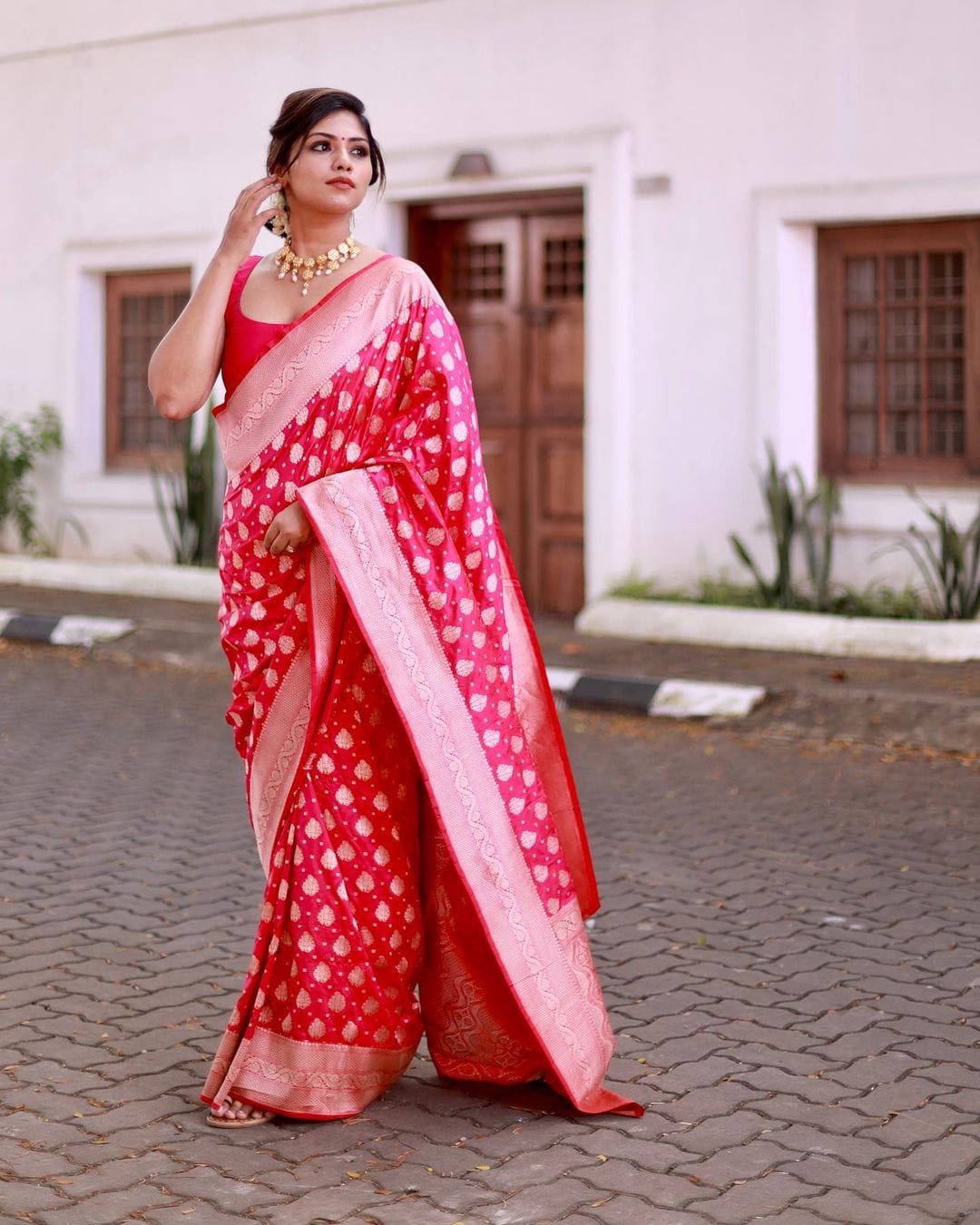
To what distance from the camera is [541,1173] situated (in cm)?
325

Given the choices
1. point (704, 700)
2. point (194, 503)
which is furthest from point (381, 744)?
point (194, 503)

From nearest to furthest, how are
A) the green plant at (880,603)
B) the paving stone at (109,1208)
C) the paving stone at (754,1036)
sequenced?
the paving stone at (109,1208) → the paving stone at (754,1036) → the green plant at (880,603)

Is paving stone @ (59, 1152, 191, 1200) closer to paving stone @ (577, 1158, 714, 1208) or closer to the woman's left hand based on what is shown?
paving stone @ (577, 1158, 714, 1208)

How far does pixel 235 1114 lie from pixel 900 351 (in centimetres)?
792

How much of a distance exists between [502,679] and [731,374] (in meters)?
7.41

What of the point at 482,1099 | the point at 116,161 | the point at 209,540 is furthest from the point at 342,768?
the point at 116,161

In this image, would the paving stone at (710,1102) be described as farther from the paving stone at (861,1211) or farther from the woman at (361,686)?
A: the paving stone at (861,1211)

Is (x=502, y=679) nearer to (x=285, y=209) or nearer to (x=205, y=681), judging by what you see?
(x=285, y=209)

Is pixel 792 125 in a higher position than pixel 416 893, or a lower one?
higher

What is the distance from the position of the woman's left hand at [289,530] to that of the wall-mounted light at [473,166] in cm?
823

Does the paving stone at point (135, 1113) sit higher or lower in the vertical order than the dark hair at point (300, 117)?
lower

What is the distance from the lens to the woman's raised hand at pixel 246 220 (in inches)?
140

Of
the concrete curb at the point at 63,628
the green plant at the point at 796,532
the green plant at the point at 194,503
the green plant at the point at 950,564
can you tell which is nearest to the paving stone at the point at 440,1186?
the green plant at the point at 950,564

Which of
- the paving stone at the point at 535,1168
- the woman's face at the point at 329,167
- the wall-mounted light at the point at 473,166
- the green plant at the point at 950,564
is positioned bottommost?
the paving stone at the point at 535,1168
